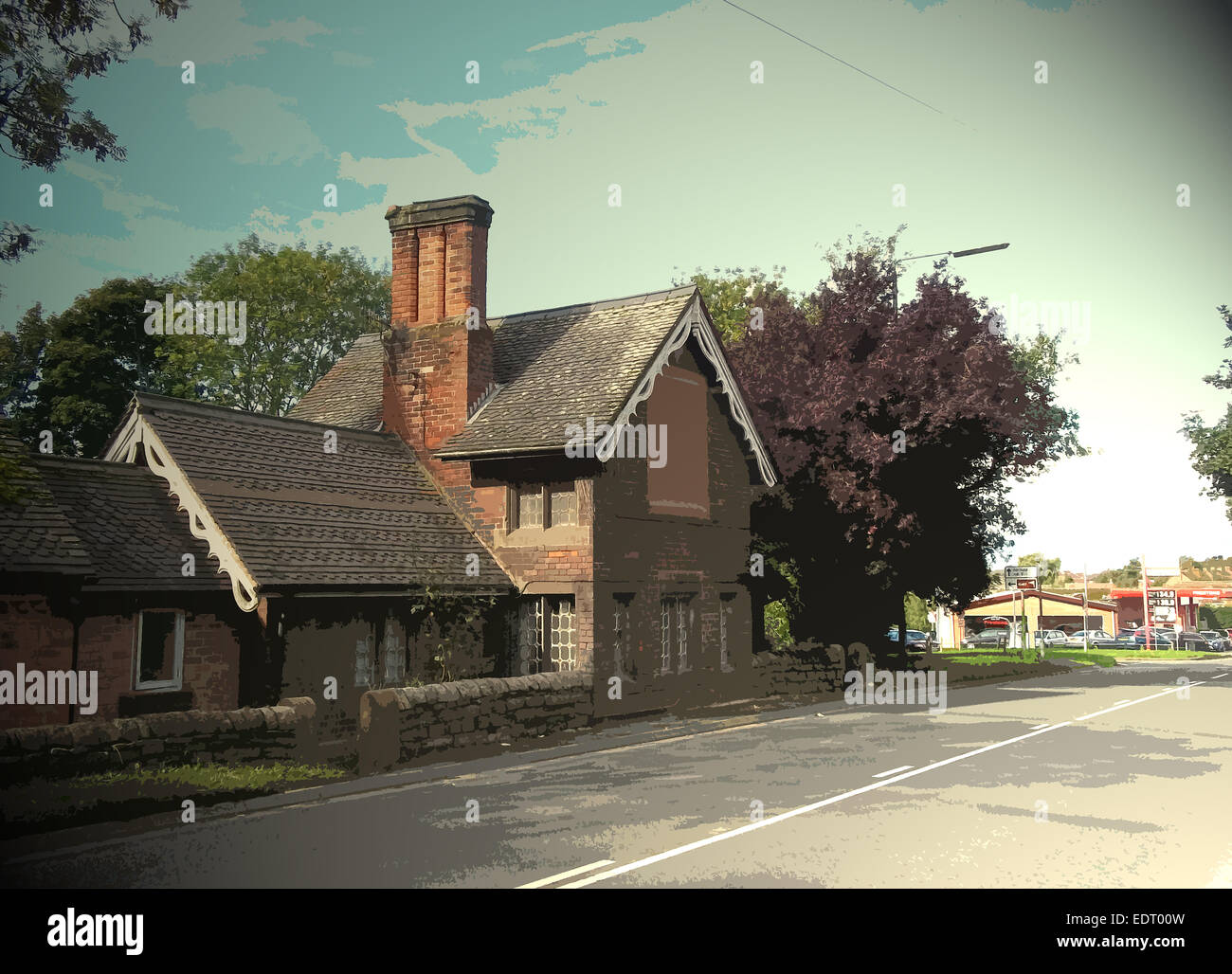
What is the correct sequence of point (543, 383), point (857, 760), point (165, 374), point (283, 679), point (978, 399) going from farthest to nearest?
point (165, 374) → point (978, 399) → point (543, 383) → point (283, 679) → point (857, 760)

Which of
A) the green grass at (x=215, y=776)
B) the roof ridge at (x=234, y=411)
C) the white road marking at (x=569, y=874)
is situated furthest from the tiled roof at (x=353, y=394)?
the white road marking at (x=569, y=874)

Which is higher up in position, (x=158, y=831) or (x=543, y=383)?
(x=543, y=383)

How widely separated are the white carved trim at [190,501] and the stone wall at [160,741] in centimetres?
303

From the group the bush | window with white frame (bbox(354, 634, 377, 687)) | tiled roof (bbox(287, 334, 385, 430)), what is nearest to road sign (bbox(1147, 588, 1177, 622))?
the bush

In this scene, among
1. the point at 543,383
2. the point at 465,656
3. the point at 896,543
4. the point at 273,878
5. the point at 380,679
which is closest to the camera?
the point at 273,878

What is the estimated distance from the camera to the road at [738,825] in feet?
29.0

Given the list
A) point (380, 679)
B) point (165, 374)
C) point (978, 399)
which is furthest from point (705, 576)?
point (165, 374)

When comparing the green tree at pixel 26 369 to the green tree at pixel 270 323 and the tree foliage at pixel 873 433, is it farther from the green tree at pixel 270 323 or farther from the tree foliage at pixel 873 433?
the tree foliage at pixel 873 433

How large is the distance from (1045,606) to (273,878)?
352ft

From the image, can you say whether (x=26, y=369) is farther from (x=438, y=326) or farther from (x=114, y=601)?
(x=114, y=601)

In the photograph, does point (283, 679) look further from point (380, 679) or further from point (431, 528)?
point (431, 528)

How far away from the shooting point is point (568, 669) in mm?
20891

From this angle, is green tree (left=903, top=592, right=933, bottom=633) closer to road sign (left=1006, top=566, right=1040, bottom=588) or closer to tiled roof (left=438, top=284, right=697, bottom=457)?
road sign (left=1006, top=566, right=1040, bottom=588)

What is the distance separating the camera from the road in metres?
8.85
